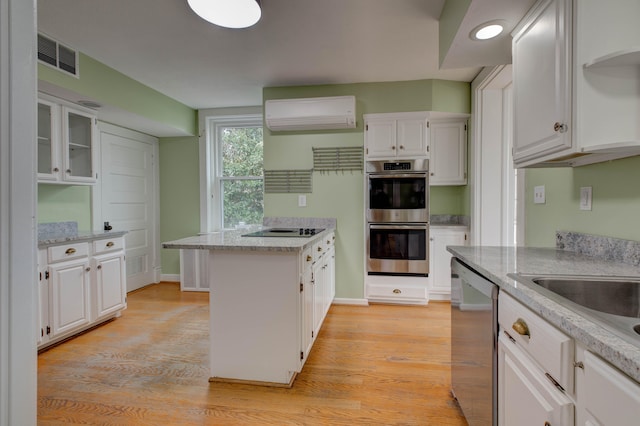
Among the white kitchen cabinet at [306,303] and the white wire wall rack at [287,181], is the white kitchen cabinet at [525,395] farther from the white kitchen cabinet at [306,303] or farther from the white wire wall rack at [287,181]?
the white wire wall rack at [287,181]

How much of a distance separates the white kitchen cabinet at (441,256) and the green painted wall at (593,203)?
139 cm

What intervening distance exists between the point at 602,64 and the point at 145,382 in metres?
2.89

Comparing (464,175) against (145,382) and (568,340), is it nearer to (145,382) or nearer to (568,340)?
(568,340)

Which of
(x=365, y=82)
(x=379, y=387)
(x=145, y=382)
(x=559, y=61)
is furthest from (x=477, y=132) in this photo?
(x=145, y=382)

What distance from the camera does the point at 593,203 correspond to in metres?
1.60

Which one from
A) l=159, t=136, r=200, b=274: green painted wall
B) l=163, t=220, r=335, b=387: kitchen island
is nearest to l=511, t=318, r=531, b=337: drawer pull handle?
l=163, t=220, r=335, b=387: kitchen island

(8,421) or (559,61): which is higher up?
(559,61)

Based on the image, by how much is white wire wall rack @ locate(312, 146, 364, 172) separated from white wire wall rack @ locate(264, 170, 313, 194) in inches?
6.2

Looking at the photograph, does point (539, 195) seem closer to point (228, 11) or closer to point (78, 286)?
point (228, 11)

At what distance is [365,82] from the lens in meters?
3.57

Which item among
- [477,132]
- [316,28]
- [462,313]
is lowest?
[462,313]

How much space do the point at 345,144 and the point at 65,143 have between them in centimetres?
267

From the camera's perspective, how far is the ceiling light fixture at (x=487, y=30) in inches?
68.1

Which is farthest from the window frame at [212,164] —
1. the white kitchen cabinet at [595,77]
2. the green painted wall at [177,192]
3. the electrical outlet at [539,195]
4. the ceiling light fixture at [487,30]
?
the white kitchen cabinet at [595,77]
